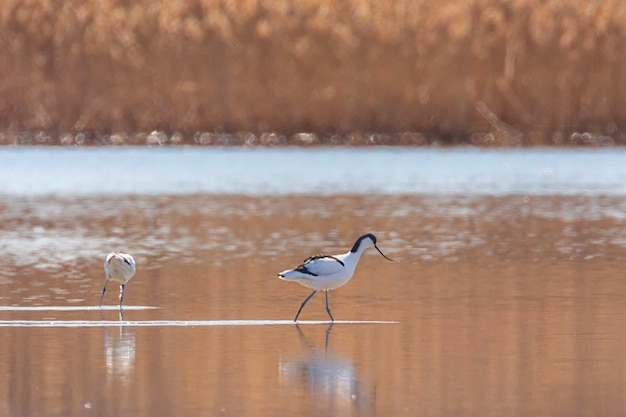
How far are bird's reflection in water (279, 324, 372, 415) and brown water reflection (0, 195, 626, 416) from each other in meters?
0.02

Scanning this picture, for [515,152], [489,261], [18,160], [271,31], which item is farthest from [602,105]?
[489,261]

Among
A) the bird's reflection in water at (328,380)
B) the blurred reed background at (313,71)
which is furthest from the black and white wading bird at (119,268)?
the blurred reed background at (313,71)

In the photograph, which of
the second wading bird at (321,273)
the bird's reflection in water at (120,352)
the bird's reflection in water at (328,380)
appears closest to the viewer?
the bird's reflection in water at (328,380)

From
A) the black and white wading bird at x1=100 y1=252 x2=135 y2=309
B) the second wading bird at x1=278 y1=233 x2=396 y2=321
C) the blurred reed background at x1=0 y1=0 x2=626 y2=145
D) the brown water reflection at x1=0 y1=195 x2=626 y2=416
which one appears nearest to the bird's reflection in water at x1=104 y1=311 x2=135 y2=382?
the brown water reflection at x1=0 y1=195 x2=626 y2=416

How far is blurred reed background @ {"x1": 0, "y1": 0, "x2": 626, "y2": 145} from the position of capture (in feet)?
151

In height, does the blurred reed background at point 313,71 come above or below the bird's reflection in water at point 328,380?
above

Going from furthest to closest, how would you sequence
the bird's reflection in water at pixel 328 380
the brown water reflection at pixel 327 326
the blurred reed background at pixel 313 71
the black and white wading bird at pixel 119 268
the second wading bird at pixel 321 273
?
the blurred reed background at pixel 313 71 → the black and white wading bird at pixel 119 268 → the second wading bird at pixel 321 273 → the brown water reflection at pixel 327 326 → the bird's reflection in water at pixel 328 380

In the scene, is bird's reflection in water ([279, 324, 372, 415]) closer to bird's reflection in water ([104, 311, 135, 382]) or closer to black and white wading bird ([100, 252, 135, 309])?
bird's reflection in water ([104, 311, 135, 382])

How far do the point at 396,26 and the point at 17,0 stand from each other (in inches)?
462

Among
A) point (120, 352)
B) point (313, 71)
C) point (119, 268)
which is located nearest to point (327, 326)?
point (120, 352)

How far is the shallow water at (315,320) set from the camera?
9.41m

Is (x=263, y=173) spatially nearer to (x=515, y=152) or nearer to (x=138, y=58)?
(x=515, y=152)

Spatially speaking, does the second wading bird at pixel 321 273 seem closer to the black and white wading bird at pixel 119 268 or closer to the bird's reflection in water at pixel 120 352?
the bird's reflection in water at pixel 120 352

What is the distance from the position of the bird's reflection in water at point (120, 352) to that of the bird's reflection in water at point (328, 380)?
37.3 inches
